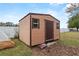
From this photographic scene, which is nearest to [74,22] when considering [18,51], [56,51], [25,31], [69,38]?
[69,38]

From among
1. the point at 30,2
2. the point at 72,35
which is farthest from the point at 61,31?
the point at 30,2

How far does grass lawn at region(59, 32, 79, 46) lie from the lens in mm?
2489

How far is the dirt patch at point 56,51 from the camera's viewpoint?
2469mm

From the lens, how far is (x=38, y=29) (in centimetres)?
248

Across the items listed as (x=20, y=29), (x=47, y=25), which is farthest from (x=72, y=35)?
(x=20, y=29)

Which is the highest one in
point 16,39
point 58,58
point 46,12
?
point 46,12

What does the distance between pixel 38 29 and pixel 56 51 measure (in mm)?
294

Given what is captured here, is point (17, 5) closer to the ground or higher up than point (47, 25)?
higher up

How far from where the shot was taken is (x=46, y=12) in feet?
8.14

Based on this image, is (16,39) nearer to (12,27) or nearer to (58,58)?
(12,27)

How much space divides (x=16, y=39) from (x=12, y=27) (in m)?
0.13

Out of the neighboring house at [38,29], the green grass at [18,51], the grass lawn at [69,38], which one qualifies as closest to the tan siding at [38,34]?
the neighboring house at [38,29]

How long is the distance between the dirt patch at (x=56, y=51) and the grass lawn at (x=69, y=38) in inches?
1.7

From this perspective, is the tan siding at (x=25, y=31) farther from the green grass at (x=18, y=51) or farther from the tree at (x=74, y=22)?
the tree at (x=74, y=22)
